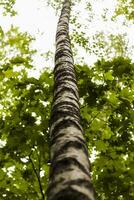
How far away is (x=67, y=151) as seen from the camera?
1813mm

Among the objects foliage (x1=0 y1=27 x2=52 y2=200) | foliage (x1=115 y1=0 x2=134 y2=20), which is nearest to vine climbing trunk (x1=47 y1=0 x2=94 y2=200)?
foliage (x1=0 y1=27 x2=52 y2=200)

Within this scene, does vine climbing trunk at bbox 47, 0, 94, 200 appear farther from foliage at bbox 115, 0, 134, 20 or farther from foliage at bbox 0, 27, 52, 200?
foliage at bbox 115, 0, 134, 20

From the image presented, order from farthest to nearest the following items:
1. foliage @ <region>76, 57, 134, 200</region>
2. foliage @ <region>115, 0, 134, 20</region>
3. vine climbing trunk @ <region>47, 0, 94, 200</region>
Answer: foliage @ <region>115, 0, 134, 20</region>, foliage @ <region>76, 57, 134, 200</region>, vine climbing trunk @ <region>47, 0, 94, 200</region>

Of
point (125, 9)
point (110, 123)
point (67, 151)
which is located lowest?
point (67, 151)

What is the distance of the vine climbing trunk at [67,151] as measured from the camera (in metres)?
1.49

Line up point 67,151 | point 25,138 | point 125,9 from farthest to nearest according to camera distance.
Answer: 1. point 125,9
2. point 25,138
3. point 67,151

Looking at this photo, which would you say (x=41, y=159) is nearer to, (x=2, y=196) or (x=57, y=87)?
(x=2, y=196)

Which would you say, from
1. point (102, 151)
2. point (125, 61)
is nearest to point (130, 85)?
point (125, 61)

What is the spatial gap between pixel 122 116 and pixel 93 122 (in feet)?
1.30

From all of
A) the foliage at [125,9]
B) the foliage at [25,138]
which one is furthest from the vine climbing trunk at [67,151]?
the foliage at [125,9]

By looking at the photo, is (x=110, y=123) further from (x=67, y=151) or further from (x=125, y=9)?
(x=125, y=9)

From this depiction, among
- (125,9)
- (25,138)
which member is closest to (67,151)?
(25,138)

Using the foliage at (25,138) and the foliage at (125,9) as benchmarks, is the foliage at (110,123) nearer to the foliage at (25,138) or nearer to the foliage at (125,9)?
the foliage at (25,138)

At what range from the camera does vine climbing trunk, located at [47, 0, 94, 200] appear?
4.89 feet
